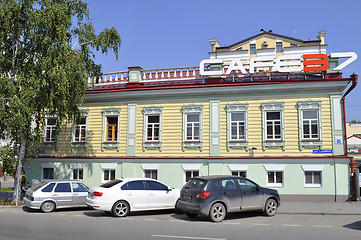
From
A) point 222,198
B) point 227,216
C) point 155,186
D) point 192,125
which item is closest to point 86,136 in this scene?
point 192,125

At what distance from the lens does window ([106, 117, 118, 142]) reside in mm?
20625

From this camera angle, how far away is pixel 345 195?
16.9 metres

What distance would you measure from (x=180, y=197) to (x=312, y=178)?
29.5 ft

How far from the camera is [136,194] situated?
12383 millimetres

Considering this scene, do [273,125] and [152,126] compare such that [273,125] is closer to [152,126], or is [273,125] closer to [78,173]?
[152,126]

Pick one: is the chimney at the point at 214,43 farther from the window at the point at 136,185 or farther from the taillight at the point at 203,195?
the taillight at the point at 203,195

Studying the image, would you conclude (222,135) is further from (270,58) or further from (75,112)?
(75,112)

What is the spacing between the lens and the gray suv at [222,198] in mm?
11227

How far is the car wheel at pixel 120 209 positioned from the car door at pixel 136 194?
235mm

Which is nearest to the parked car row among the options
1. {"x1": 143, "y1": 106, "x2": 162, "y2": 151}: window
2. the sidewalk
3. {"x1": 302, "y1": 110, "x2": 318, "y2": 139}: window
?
the sidewalk

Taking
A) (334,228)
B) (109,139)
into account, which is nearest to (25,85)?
(109,139)

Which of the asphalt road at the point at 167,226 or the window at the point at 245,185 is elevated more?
the window at the point at 245,185

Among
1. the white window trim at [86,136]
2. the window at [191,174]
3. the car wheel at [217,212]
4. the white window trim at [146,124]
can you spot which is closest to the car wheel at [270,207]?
the car wheel at [217,212]

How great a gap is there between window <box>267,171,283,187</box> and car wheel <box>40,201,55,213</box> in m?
11.4
